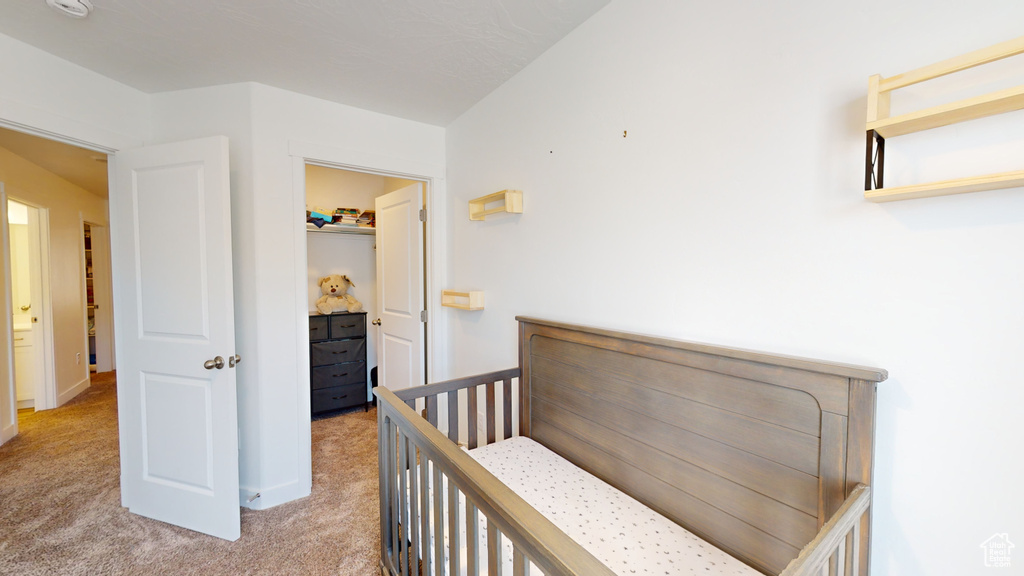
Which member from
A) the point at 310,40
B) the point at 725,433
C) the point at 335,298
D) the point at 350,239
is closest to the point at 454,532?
the point at 725,433

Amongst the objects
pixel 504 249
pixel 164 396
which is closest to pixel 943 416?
pixel 504 249

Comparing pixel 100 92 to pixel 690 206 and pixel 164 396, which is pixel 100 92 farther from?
pixel 690 206

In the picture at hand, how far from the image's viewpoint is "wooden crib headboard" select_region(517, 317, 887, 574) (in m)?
0.92

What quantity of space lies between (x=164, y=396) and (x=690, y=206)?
2.64 m

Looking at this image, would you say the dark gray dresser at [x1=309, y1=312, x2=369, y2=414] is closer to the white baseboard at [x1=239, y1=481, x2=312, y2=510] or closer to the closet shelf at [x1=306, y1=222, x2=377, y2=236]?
the closet shelf at [x1=306, y1=222, x2=377, y2=236]

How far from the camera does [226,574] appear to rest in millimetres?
1657

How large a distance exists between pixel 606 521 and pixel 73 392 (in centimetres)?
549

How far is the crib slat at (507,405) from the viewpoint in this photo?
1953mm

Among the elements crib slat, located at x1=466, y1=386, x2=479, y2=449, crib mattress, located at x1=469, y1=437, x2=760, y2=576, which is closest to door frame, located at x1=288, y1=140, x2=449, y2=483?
crib slat, located at x1=466, y1=386, x2=479, y2=449

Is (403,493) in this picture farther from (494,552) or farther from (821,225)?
(821,225)

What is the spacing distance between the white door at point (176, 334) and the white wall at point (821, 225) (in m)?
1.75

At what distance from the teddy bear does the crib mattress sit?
7.45 ft

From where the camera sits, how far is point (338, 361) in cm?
337

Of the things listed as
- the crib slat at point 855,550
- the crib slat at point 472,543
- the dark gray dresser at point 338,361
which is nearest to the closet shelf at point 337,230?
the dark gray dresser at point 338,361
